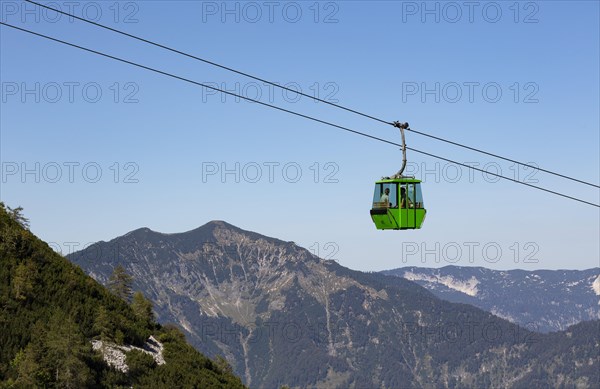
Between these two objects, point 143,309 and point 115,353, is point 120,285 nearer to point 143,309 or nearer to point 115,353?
point 143,309

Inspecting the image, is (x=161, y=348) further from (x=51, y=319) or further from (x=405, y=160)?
(x=405, y=160)

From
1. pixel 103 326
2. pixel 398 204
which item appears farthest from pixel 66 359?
pixel 398 204

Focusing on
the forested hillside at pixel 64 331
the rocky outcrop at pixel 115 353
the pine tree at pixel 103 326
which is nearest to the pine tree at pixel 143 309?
the forested hillside at pixel 64 331

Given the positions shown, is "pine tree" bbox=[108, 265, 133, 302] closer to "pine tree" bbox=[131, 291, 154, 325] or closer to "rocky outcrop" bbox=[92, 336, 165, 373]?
"pine tree" bbox=[131, 291, 154, 325]

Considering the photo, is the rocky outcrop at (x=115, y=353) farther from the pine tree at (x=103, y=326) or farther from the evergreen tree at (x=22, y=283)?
the evergreen tree at (x=22, y=283)

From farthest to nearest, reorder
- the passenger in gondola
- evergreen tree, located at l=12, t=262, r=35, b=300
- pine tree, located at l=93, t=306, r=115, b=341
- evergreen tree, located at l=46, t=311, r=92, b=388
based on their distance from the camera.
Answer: evergreen tree, located at l=12, t=262, r=35, b=300
pine tree, located at l=93, t=306, r=115, b=341
evergreen tree, located at l=46, t=311, r=92, b=388
the passenger in gondola

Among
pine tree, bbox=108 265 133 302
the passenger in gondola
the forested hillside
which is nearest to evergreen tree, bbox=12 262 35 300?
the forested hillside

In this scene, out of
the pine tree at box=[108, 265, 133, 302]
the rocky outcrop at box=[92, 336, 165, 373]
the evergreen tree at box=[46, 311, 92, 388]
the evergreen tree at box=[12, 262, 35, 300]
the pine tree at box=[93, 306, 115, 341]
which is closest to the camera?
the evergreen tree at box=[46, 311, 92, 388]

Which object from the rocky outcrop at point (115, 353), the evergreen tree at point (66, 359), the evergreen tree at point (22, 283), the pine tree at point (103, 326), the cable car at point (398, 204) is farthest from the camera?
the evergreen tree at point (22, 283)

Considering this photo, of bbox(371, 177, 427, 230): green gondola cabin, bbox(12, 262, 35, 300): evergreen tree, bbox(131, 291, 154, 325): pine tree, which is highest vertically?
bbox(371, 177, 427, 230): green gondola cabin
